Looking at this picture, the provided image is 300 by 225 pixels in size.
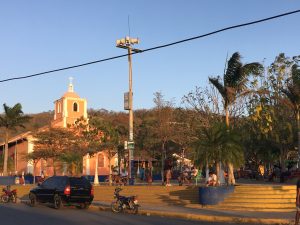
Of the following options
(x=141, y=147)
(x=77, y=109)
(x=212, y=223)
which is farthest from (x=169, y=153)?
(x=212, y=223)

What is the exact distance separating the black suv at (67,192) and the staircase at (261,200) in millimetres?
5958

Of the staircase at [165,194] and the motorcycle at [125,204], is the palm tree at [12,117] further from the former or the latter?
the motorcycle at [125,204]

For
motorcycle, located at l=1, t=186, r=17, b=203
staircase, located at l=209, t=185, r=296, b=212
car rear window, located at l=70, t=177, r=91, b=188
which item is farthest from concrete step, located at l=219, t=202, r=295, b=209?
motorcycle, located at l=1, t=186, r=17, b=203

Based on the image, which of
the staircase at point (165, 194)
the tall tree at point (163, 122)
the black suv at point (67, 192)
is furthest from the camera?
the tall tree at point (163, 122)

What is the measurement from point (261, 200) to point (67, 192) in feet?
27.5

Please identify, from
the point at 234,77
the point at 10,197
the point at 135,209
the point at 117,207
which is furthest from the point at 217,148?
the point at 10,197

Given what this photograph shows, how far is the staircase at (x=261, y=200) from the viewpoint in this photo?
763 inches

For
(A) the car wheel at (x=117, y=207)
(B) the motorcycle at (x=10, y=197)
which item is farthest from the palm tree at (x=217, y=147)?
(B) the motorcycle at (x=10, y=197)

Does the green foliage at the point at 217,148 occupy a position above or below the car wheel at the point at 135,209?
above

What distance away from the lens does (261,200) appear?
64.8 feet

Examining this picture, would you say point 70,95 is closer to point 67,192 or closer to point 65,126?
point 65,126

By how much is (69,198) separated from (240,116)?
64.8 ft

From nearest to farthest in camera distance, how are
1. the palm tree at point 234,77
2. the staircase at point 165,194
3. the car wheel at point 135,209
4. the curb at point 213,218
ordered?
the curb at point 213,218, the car wheel at point 135,209, the staircase at point 165,194, the palm tree at point 234,77

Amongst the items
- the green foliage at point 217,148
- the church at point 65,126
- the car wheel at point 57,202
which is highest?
the church at point 65,126
